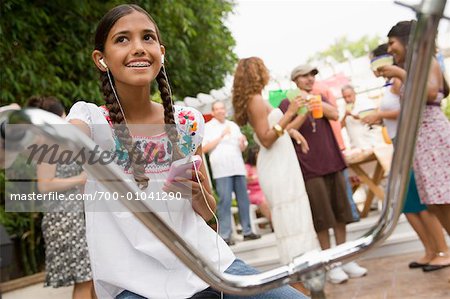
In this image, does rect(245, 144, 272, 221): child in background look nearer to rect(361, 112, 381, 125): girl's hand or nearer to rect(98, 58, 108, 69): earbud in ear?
rect(361, 112, 381, 125): girl's hand

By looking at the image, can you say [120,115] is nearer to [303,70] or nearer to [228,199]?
[303,70]

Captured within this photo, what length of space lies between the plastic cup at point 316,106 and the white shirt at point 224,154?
145 centimetres

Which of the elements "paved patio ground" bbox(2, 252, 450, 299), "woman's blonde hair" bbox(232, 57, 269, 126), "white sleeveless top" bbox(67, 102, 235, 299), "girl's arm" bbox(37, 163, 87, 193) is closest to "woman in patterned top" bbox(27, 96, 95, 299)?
"girl's arm" bbox(37, 163, 87, 193)

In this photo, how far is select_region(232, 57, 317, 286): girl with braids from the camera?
3615mm

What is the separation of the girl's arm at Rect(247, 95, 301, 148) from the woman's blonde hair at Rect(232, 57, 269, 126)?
0.05 m

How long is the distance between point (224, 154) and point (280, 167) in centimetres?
141

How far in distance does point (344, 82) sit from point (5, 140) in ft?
22.6

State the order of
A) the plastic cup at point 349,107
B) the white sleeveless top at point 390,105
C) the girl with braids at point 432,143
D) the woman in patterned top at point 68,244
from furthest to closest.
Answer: the plastic cup at point 349,107, the white sleeveless top at point 390,105, the girl with braids at point 432,143, the woman in patterned top at point 68,244

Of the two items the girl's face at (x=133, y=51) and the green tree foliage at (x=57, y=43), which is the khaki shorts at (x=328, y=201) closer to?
the green tree foliage at (x=57, y=43)

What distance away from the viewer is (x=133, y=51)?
119cm

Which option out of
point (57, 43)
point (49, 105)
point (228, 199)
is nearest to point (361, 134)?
point (228, 199)

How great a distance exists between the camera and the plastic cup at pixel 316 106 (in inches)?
144

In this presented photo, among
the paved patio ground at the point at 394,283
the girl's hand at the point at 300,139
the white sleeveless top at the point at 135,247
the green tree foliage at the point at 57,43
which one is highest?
the green tree foliage at the point at 57,43

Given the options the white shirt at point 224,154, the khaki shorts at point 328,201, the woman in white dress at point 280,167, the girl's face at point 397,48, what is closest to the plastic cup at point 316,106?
the woman in white dress at point 280,167
